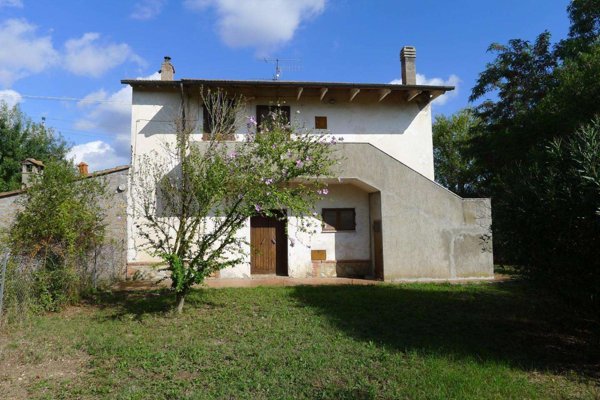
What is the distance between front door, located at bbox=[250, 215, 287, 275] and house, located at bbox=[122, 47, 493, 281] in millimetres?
33

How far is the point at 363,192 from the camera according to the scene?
1397 cm

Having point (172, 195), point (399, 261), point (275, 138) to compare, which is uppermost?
point (275, 138)

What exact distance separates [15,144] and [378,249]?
2183cm

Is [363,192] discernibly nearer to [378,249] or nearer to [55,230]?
[378,249]

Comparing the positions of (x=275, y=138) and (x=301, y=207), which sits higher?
(x=275, y=138)

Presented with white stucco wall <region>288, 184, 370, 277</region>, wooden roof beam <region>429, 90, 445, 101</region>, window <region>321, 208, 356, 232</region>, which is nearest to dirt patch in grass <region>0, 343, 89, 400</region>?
Result: white stucco wall <region>288, 184, 370, 277</region>

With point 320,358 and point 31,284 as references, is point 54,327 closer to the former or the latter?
point 31,284

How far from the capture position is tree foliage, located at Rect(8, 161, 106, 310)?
8047 millimetres

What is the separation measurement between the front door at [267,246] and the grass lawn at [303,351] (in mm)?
Answer: 4749

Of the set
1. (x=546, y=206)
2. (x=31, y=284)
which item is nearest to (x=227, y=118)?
(x=31, y=284)

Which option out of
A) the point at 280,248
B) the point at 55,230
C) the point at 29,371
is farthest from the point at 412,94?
the point at 29,371

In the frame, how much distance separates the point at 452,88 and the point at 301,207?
9428mm

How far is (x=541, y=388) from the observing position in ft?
14.6

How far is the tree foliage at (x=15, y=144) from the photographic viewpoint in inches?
899
